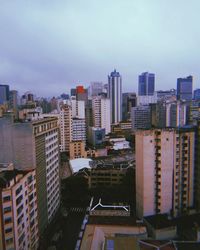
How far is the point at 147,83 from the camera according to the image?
123250mm

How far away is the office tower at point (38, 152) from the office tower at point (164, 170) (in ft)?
25.8

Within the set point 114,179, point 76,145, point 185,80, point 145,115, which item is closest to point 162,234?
point 114,179

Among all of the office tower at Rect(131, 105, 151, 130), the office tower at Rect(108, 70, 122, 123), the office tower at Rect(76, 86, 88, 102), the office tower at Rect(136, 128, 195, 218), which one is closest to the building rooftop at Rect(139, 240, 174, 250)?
the office tower at Rect(136, 128, 195, 218)

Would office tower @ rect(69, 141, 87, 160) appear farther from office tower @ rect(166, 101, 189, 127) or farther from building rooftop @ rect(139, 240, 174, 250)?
building rooftop @ rect(139, 240, 174, 250)

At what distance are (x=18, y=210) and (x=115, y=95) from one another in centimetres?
6957

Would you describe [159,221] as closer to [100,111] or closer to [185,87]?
[100,111]

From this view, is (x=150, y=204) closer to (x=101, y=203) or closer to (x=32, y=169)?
(x=101, y=203)

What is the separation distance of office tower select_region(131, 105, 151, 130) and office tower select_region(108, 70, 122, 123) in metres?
13.2

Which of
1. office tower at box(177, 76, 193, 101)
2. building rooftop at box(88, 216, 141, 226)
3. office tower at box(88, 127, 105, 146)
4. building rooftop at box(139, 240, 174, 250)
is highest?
office tower at box(177, 76, 193, 101)

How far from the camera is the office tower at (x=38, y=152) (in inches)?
653

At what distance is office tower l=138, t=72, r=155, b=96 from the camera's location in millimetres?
122787

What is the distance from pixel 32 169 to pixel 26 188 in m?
1.67

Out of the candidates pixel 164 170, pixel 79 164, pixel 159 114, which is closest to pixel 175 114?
pixel 159 114

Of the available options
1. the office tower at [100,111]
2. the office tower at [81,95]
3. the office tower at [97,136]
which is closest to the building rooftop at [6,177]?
the office tower at [97,136]
